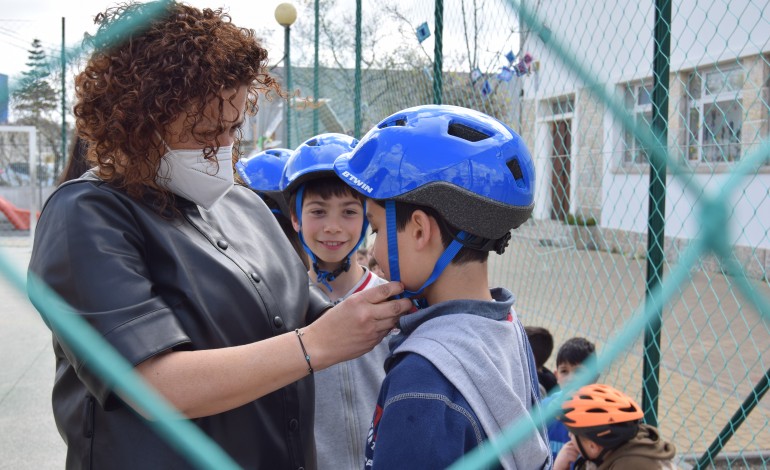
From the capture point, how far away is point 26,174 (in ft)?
42.5

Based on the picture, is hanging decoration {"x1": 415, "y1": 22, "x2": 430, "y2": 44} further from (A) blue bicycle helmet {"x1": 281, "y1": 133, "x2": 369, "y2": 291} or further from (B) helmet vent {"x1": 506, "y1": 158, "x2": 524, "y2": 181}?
(B) helmet vent {"x1": 506, "y1": 158, "x2": 524, "y2": 181}

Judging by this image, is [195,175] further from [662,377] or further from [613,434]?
[662,377]

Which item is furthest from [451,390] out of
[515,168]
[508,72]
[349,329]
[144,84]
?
[508,72]

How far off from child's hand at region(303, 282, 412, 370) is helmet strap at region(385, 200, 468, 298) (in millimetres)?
86

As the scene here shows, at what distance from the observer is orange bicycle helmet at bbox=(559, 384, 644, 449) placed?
2.65 metres

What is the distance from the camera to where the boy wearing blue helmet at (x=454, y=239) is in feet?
4.33

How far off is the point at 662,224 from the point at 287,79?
6.44 m

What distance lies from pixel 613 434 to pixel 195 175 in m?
1.92

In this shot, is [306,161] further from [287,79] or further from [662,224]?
[287,79]

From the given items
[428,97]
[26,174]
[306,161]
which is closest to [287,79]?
[428,97]

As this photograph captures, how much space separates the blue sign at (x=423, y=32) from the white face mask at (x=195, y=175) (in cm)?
296

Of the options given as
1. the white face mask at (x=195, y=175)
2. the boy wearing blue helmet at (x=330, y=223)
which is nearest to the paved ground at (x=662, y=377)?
the boy wearing blue helmet at (x=330, y=223)

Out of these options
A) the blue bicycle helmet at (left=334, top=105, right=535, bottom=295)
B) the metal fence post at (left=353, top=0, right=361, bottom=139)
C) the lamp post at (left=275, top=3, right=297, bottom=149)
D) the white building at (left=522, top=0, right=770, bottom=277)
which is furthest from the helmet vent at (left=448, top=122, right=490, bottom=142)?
the lamp post at (left=275, top=3, right=297, bottom=149)

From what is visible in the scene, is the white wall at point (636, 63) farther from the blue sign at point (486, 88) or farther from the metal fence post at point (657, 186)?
the metal fence post at point (657, 186)
